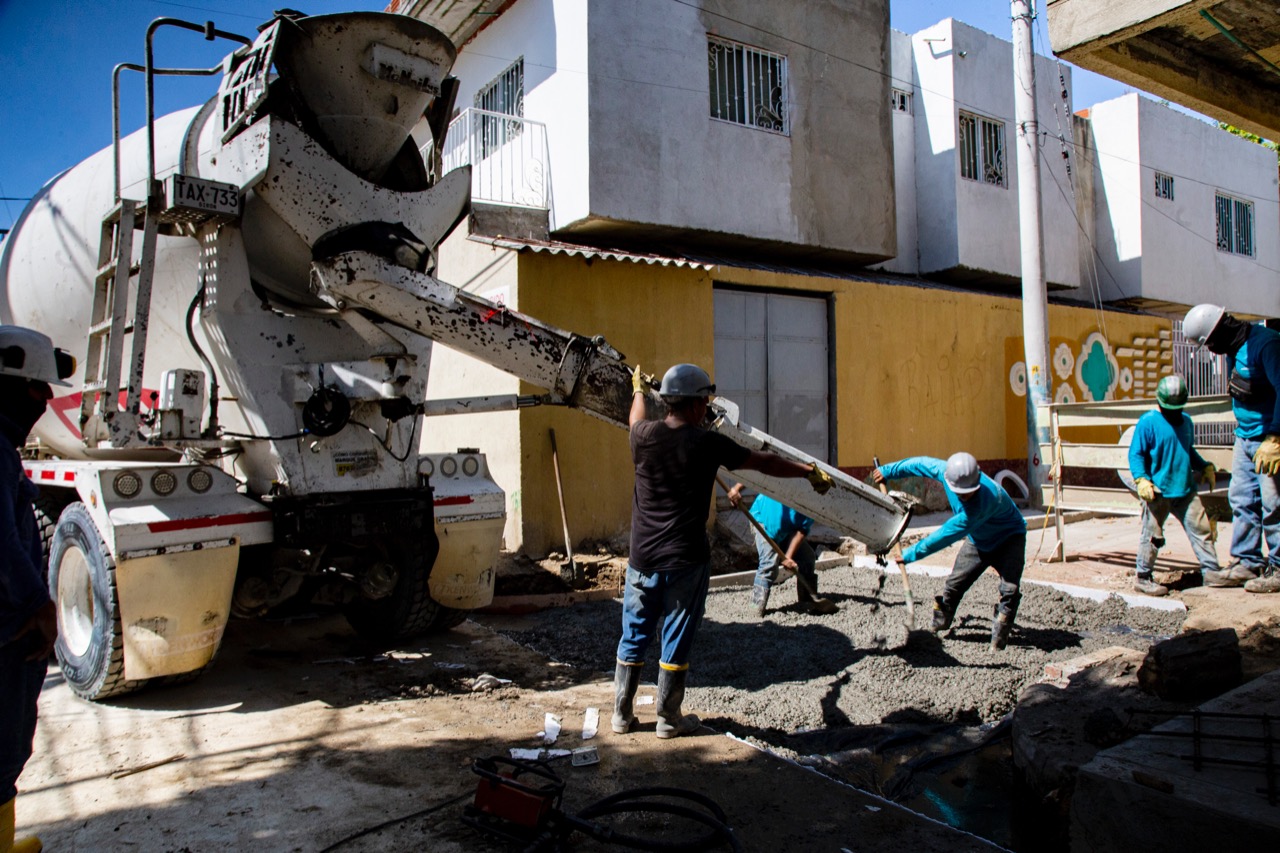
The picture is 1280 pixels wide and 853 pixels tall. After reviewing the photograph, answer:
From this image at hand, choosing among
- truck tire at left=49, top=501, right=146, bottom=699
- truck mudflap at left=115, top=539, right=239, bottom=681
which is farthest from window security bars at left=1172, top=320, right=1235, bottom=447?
truck tire at left=49, top=501, right=146, bottom=699

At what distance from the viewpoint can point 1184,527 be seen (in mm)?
6574

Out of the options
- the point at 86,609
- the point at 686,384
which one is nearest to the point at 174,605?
the point at 86,609

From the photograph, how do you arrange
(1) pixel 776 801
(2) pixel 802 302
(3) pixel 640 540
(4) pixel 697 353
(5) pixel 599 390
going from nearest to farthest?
(1) pixel 776 801 → (3) pixel 640 540 → (5) pixel 599 390 → (4) pixel 697 353 → (2) pixel 802 302

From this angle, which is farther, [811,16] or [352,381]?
[811,16]

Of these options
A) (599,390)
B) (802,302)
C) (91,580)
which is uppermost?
(802,302)

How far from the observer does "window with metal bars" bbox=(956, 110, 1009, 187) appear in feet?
45.8

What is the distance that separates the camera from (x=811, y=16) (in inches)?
456

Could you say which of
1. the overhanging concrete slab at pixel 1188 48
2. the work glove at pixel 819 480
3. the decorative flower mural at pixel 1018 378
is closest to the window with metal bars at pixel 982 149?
the decorative flower mural at pixel 1018 378

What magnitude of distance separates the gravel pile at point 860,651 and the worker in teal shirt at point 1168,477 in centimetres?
75

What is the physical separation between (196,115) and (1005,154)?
13.4 metres

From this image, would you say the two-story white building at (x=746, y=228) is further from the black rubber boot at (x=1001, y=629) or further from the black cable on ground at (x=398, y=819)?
the black cable on ground at (x=398, y=819)

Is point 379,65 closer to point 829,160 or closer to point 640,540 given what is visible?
point 640,540

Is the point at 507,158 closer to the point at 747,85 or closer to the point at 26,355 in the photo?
the point at 747,85

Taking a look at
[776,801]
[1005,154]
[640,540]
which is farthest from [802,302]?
[776,801]
